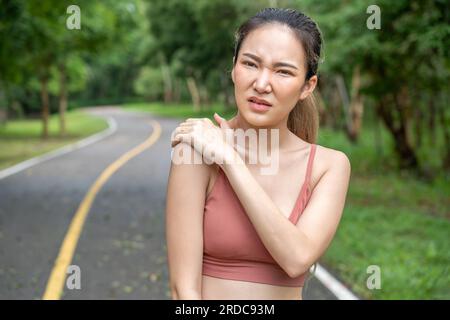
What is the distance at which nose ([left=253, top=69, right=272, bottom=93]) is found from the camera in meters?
1.83

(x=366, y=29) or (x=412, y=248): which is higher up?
(x=366, y=29)

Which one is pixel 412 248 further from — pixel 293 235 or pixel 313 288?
pixel 293 235

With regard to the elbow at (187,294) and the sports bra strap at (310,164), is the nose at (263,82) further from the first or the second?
the elbow at (187,294)

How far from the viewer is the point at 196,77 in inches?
1983

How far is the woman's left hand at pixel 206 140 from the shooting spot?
5.91 ft

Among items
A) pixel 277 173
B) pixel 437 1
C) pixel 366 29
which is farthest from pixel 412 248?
pixel 277 173

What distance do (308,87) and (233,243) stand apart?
0.55m

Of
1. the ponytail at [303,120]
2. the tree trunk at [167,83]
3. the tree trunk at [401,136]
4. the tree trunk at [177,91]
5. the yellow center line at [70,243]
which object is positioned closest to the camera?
the ponytail at [303,120]

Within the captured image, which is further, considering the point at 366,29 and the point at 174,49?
the point at 174,49

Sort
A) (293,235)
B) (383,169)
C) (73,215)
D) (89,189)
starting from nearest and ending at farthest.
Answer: (293,235), (73,215), (89,189), (383,169)

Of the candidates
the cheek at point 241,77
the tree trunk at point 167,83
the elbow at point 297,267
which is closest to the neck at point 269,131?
the cheek at point 241,77

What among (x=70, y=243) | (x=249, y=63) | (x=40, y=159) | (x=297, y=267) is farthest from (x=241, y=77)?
(x=40, y=159)

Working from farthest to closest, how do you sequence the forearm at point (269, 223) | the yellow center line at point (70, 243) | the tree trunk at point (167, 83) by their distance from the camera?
the tree trunk at point (167, 83) < the yellow center line at point (70, 243) < the forearm at point (269, 223)
